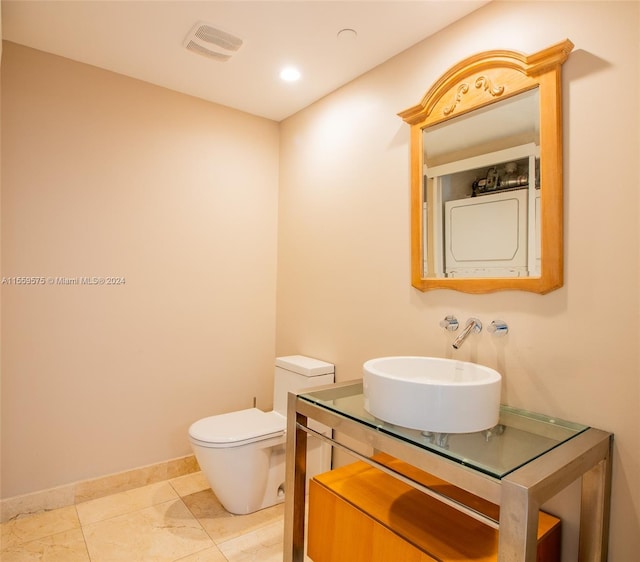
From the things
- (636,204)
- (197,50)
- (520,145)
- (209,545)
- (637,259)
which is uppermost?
(197,50)

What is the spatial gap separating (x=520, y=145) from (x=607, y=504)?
4.08ft

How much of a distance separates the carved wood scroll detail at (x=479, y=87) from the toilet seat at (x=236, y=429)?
174cm

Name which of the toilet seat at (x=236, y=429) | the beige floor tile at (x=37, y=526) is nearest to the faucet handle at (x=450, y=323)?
the toilet seat at (x=236, y=429)

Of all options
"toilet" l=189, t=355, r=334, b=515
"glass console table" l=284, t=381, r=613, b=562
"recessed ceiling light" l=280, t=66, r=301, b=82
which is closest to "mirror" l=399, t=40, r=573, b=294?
"glass console table" l=284, t=381, r=613, b=562

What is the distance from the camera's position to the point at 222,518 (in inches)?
81.4

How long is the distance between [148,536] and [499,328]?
1847 mm

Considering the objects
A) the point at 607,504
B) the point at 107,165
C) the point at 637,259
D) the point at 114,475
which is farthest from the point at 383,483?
the point at 107,165

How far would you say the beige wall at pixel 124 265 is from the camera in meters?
2.03

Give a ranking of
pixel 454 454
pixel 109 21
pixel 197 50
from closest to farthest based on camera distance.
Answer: pixel 454 454
pixel 109 21
pixel 197 50

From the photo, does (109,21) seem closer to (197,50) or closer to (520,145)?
(197,50)

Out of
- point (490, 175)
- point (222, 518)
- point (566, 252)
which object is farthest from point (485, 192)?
point (222, 518)

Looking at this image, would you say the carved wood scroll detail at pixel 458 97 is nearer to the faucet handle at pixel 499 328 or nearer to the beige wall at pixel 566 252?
the beige wall at pixel 566 252

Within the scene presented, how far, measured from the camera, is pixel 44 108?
2.08 m

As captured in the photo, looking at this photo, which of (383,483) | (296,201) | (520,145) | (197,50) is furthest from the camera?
(296,201)
